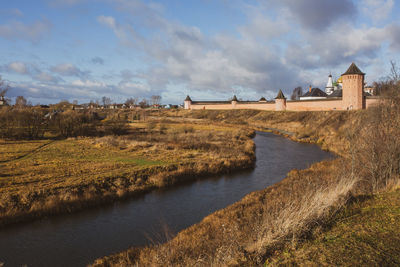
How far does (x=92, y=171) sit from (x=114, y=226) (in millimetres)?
5942

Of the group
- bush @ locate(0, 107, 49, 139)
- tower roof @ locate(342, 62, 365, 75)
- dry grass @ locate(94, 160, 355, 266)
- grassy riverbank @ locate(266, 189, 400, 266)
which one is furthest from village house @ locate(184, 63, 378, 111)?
bush @ locate(0, 107, 49, 139)

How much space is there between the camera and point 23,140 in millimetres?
27031

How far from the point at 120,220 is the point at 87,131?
25601 mm

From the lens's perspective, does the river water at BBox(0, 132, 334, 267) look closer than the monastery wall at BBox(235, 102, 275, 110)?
Yes

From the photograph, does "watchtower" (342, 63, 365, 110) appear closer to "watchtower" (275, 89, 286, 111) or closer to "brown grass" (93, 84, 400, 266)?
"watchtower" (275, 89, 286, 111)

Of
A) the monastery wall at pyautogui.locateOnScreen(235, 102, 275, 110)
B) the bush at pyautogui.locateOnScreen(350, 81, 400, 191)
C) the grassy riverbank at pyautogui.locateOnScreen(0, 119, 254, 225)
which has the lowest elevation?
the grassy riverbank at pyautogui.locateOnScreen(0, 119, 254, 225)

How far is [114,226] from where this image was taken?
949 cm

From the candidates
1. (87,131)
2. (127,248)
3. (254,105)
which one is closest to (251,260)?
(127,248)

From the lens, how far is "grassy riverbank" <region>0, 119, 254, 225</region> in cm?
1043

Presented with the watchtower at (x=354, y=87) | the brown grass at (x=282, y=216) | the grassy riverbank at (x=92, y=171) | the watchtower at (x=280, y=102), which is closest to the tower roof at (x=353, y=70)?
the watchtower at (x=354, y=87)

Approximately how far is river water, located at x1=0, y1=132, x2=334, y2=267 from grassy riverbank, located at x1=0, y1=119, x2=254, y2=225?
643 mm

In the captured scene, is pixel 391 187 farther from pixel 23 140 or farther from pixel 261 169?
pixel 23 140

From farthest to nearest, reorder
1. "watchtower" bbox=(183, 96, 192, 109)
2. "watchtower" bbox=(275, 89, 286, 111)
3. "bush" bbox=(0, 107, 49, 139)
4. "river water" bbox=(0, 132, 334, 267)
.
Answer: "watchtower" bbox=(183, 96, 192, 109), "watchtower" bbox=(275, 89, 286, 111), "bush" bbox=(0, 107, 49, 139), "river water" bbox=(0, 132, 334, 267)

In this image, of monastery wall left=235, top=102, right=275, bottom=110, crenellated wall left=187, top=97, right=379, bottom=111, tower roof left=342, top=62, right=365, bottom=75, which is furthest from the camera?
monastery wall left=235, top=102, right=275, bottom=110
